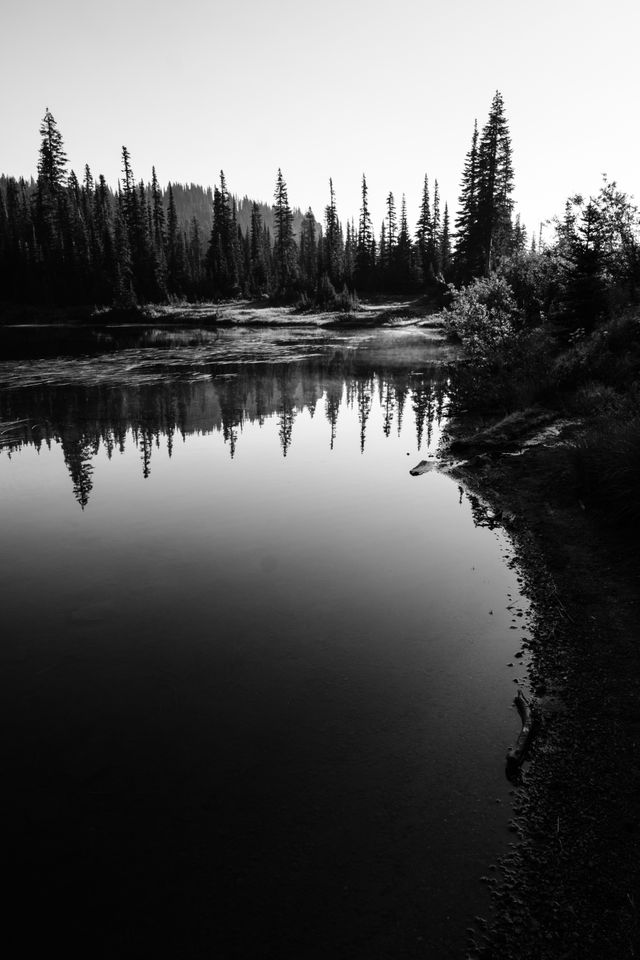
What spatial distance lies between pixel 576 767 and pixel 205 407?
1649 cm

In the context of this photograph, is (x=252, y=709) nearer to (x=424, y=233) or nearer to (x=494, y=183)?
(x=494, y=183)

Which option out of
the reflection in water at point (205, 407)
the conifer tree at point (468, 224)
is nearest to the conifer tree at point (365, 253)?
the conifer tree at point (468, 224)

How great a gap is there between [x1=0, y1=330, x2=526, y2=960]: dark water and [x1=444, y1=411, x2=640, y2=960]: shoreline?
8.2 inches

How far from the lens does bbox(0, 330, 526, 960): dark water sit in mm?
3332

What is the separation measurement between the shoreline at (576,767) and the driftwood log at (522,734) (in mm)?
71

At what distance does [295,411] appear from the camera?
18.4 metres

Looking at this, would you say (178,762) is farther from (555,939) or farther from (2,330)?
(2,330)

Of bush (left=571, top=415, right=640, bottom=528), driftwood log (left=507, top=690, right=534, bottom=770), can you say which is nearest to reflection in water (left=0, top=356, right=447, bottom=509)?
bush (left=571, top=415, right=640, bottom=528)

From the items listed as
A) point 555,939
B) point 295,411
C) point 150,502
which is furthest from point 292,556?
point 295,411

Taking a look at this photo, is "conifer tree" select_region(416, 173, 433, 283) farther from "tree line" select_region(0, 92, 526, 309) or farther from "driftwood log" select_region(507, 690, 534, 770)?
"driftwood log" select_region(507, 690, 534, 770)

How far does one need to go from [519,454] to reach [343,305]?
5119cm

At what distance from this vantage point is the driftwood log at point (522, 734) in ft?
13.8

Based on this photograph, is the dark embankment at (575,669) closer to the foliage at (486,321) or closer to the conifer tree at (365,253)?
the foliage at (486,321)

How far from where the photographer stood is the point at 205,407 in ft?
62.3
